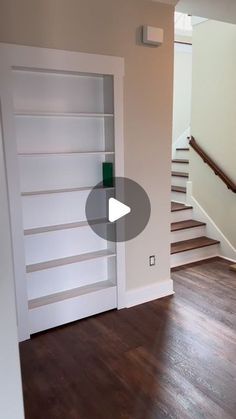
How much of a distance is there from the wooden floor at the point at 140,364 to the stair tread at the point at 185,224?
1224mm

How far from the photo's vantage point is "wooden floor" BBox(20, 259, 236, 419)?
1884mm

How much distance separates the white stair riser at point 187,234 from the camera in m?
4.23

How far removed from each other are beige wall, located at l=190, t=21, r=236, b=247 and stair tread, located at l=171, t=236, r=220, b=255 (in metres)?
0.23

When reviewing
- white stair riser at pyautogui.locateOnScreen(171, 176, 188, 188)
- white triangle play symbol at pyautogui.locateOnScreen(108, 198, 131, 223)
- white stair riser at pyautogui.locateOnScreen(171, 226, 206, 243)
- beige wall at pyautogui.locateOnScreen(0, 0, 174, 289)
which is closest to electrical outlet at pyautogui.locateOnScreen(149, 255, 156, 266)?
beige wall at pyautogui.locateOnScreen(0, 0, 174, 289)

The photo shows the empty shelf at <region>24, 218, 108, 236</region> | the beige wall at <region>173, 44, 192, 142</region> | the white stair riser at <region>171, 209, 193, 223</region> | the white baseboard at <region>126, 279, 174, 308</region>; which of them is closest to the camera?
the empty shelf at <region>24, 218, 108, 236</region>

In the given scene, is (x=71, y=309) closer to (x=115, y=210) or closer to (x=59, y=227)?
(x=59, y=227)

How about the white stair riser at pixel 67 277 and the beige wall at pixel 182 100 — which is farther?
the beige wall at pixel 182 100

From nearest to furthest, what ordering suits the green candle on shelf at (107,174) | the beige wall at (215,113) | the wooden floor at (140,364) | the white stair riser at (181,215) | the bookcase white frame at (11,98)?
the wooden floor at (140,364), the bookcase white frame at (11,98), the green candle on shelf at (107,174), the beige wall at (215,113), the white stair riser at (181,215)

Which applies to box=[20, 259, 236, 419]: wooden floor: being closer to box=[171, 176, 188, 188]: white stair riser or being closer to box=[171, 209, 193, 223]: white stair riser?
box=[171, 209, 193, 223]: white stair riser

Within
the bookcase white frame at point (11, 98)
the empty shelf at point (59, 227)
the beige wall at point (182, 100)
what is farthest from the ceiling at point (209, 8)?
the beige wall at point (182, 100)

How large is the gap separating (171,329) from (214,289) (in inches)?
35.7

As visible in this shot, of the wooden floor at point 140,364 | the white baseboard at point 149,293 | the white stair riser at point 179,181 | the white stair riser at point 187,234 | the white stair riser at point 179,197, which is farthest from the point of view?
the white stair riser at point 179,181

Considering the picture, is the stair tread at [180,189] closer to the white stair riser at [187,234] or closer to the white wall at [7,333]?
the white stair riser at [187,234]

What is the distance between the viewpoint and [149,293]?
10.5ft
